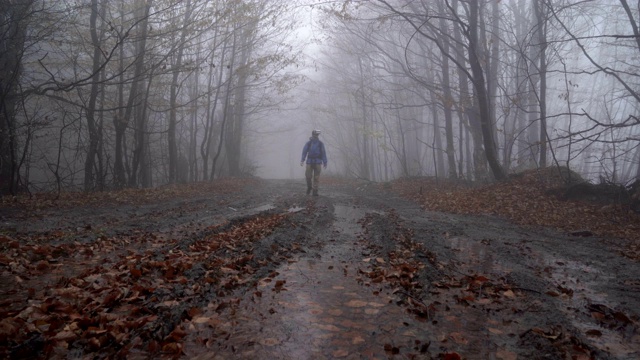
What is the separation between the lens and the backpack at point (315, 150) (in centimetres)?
1262

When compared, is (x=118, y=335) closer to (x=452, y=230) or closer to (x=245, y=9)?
(x=452, y=230)

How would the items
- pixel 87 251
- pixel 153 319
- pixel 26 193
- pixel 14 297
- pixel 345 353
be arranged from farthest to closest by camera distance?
pixel 26 193, pixel 87 251, pixel 14 297, pixel 153 319, pixel 345 353

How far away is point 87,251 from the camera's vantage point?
182 inches

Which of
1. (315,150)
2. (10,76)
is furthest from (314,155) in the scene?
(10,76)

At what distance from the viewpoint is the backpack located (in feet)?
41.4

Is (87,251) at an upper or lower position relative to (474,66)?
lower

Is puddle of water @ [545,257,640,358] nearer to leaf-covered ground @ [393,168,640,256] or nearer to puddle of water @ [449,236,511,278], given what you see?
puddle of water @ [449,236,511,278]

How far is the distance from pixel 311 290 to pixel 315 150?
30.2ft

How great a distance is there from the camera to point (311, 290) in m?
3.70

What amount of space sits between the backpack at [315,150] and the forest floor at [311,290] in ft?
18.1

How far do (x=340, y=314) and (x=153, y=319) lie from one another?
148cm

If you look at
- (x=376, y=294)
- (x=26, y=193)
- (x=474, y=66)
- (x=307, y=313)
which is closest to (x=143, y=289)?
(x=307, y=313)

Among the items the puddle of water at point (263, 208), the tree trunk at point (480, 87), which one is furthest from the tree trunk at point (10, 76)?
the tree trunk at point (480, 87)

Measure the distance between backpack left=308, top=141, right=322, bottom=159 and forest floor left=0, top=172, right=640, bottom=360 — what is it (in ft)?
18.1
